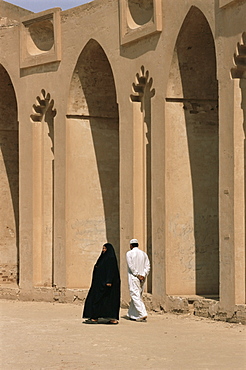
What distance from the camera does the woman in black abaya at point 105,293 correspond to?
499 inches

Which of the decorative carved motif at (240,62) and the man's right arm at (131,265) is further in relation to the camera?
the man's right arm at (131,265)

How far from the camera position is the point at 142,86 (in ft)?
50.5

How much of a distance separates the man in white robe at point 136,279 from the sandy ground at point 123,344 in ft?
0.58

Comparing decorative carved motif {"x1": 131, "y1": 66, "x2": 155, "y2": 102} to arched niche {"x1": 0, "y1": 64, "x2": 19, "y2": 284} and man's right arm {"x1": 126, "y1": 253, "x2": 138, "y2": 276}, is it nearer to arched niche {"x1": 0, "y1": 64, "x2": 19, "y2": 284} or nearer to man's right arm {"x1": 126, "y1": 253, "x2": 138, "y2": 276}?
man's right arm {"x1": 126, "y1": 253, "x2": 138, "y2": 276}

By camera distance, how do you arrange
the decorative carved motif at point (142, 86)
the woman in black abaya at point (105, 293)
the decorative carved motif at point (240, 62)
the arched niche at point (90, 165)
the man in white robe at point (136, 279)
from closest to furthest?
the decorative carved motif at point (240, 62) < the woman in black abaya at point (105, 293) < the man in white robe at point (136, 279) < the decorative carved motif at point (142, 86) < the arched niche at point (90, 165)

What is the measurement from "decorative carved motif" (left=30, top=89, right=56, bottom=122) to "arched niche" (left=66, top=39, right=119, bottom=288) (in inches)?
31.0

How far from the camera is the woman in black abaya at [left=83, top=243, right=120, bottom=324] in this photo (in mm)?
12680

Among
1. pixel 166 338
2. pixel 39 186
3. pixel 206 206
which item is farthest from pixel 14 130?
pixel 166 338

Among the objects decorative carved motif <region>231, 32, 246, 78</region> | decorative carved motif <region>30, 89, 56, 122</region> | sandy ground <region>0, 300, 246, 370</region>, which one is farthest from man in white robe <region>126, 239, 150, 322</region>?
decorative carved motif <region>30, 89, 56, 122</region>

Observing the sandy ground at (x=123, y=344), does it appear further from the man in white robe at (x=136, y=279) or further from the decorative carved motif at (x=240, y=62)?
the decorative carved motif at (x=240, y=62)

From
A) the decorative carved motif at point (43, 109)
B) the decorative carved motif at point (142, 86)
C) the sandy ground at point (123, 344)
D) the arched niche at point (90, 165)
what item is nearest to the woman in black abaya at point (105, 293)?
the sandy ground at point (123, 344)

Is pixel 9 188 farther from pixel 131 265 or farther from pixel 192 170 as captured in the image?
pixel 131 265

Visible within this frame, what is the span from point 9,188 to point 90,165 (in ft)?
10.7

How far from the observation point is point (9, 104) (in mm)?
19891
